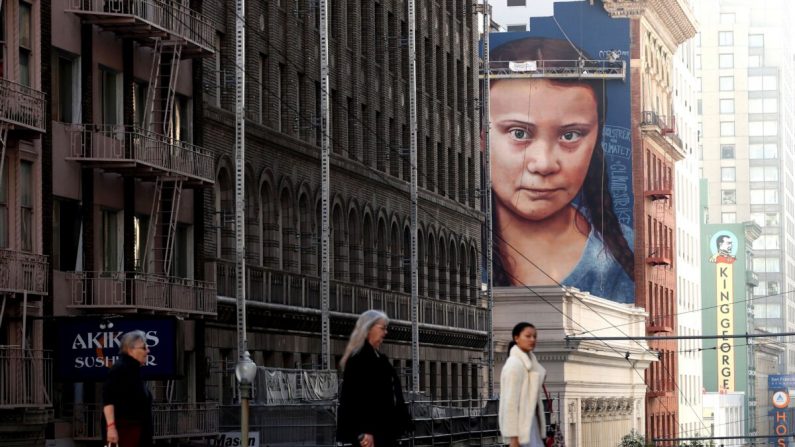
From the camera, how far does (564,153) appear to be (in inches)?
4311

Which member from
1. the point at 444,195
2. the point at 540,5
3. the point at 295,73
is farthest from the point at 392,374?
the point at 540,5

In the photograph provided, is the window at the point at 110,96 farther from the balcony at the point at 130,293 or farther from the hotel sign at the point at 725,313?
the hotel sign at the point at 725,313

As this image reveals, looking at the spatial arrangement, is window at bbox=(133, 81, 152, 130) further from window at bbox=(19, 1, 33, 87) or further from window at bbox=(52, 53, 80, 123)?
A: window at bbox=(19, 1, 33, 87)

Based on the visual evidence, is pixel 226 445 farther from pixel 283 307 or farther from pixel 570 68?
pixel 570 68

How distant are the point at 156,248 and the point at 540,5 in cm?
7605

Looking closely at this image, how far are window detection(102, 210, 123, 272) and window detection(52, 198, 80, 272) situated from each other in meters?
1.46

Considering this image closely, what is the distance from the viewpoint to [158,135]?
43.8 metres

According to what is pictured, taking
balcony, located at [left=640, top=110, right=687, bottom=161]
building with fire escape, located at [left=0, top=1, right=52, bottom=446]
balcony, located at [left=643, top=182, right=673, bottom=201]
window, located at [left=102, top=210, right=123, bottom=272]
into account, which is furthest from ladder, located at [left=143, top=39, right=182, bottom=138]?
balcony, located at [left=643, top=182, right=673, bottom=201]

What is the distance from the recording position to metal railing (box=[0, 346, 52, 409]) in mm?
37125

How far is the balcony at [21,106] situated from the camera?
3662 cm

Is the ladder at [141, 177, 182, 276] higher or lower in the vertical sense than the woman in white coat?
higher

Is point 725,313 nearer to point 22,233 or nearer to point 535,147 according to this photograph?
point 535,147

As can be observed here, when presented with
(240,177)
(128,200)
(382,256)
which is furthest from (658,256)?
(128,200)

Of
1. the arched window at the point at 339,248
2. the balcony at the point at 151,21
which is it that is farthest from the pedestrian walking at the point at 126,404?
the arched window at the point at 339,248
